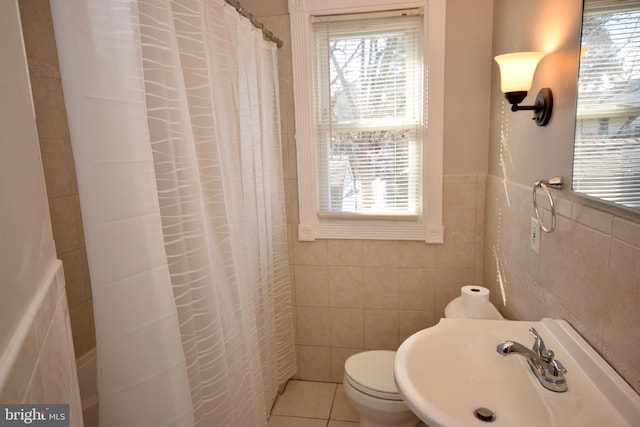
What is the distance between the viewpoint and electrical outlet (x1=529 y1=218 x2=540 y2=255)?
138cm

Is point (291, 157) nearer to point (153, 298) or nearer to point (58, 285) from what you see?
point (153, 298)

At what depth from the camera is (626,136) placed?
0.86 m

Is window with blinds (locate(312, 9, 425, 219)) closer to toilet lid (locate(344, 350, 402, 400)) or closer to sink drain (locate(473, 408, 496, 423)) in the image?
toilet lid (locate(344, 350, 402, 400))

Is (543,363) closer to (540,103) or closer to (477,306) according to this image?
(477,306)

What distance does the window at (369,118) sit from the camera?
2.09 meters

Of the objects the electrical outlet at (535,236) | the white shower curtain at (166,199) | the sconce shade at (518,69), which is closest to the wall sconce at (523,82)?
the sconce shade at (518,69)

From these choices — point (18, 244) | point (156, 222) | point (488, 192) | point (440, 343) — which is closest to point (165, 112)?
point (156, 222)

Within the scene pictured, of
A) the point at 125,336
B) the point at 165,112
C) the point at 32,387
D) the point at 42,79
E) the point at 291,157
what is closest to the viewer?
the point at 32,387

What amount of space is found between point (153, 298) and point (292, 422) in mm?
1487

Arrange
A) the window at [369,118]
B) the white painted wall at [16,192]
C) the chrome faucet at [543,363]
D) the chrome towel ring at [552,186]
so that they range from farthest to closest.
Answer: the window at [369,118]
the chrome towel ring at [552,186]
the chrome faucet at [543,363]
the white painted wall at [16,192]

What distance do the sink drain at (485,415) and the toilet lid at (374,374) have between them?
655 mm

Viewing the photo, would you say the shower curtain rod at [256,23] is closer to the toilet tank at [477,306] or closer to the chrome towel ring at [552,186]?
the chrome towel ring at [552,186]

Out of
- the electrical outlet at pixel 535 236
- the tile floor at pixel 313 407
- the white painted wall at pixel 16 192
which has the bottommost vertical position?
the tile floor at pixel 313 407

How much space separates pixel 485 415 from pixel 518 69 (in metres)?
1.11
